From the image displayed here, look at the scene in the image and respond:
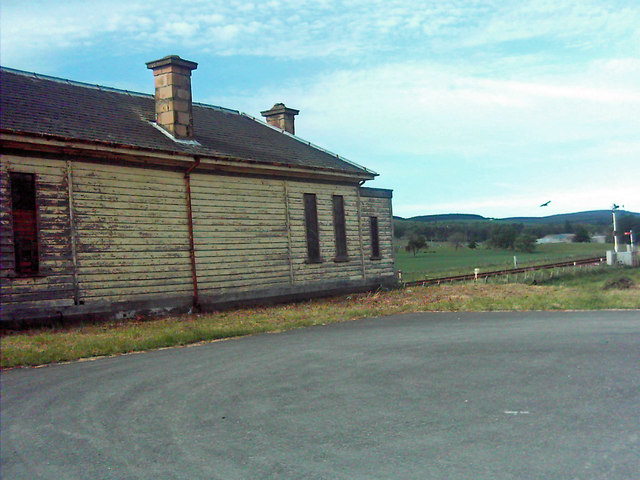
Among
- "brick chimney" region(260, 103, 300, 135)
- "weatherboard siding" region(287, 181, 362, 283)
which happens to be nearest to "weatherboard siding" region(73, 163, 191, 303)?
"weatherboard siding" region(287, 181, 362, 283)

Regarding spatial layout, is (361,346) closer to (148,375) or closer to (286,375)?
(286,375)

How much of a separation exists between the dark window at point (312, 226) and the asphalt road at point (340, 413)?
448 inches

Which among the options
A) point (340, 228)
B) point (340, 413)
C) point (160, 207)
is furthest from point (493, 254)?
point (340, 413)

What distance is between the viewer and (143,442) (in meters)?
5.30

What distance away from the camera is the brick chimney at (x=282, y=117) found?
2664 centimetres

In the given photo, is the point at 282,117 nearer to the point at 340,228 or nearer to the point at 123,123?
the point at 340,228

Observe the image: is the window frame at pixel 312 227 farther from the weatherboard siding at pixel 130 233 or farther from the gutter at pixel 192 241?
the weatherboard siding at pixel 130 233

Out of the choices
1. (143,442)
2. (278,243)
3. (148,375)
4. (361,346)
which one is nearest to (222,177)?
(278,243)

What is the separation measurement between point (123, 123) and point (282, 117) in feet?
33.3

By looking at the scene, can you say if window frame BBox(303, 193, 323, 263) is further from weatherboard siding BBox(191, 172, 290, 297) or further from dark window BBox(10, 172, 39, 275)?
dark window BBox(10, 172, 39, 275)

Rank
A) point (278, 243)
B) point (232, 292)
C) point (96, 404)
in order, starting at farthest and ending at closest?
point (278, 243) → point (232, 292) → point (96, 404)

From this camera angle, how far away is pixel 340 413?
602 centimetres

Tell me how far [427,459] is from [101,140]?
12.9m

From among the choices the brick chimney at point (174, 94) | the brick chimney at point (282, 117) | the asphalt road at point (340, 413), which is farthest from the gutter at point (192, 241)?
the brick chimney at point (282, 117)
